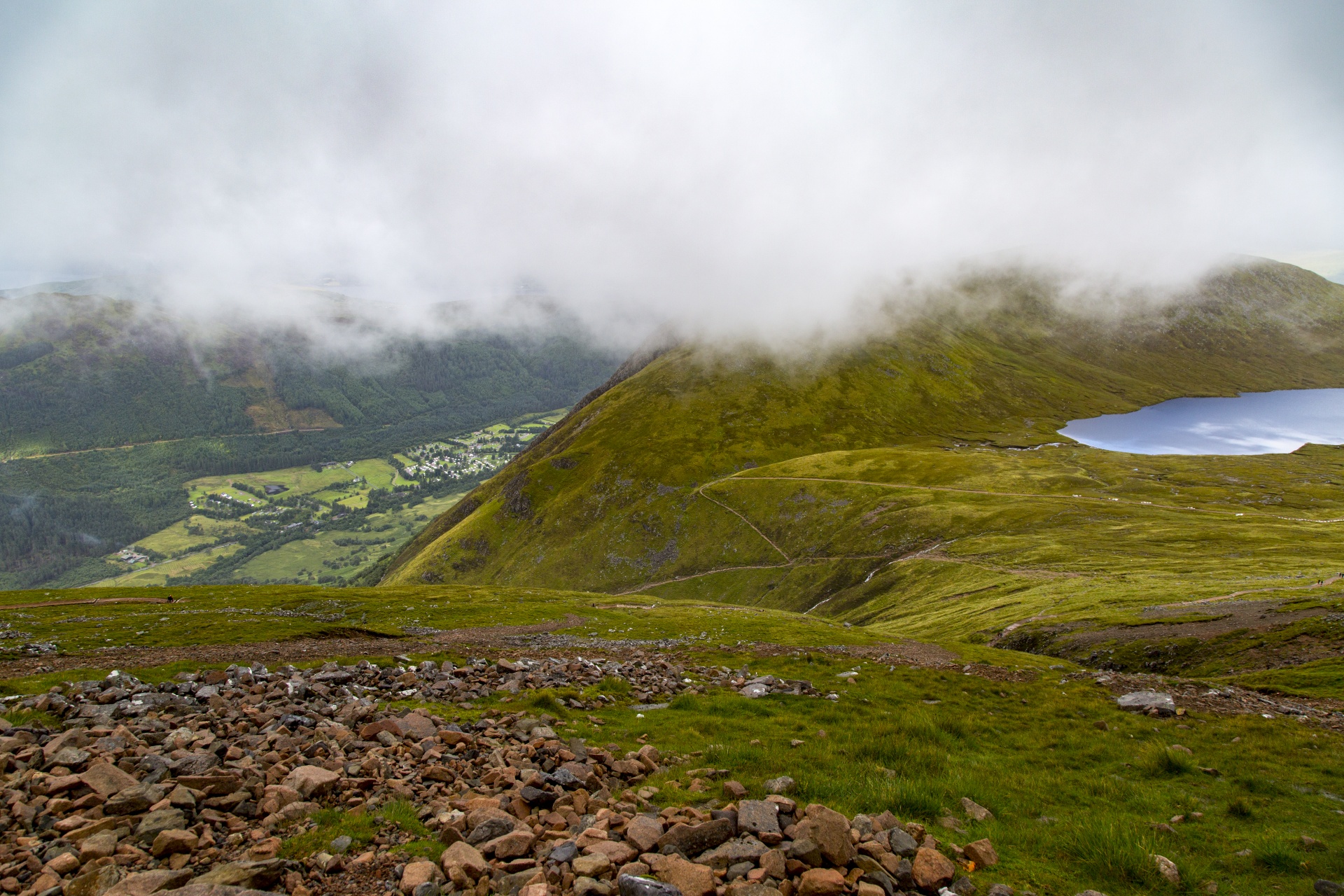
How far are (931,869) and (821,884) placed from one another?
201 cm

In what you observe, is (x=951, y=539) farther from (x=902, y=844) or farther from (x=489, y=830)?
(x=489, y=830)

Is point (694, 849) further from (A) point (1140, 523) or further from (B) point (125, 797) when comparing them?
(A) point (1140, 523)

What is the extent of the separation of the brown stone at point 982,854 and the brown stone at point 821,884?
287cm

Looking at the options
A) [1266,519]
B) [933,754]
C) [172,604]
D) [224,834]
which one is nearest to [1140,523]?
[1266,519]

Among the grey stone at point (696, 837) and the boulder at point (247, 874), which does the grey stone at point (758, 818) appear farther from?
the boulder at point (247, 874)

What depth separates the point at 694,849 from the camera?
367 inches

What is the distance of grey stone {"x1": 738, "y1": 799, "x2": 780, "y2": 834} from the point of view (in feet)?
31.6

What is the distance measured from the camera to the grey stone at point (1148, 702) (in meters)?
20.8

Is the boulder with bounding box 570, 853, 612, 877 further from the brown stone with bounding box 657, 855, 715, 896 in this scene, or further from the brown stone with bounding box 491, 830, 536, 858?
the brown stone with bounding box 491, 830, 536, 858

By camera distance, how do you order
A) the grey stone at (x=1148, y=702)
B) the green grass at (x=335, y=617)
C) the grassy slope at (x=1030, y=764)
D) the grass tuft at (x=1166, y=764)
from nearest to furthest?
the grassy slope at (x=1030, y=764) < the grass tuft at (x=1166, y=764) < the grey stone at (x=1148, y=702) < the green grass at (x=335, y=617)

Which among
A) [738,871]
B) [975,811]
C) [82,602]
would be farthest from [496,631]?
[82,602]

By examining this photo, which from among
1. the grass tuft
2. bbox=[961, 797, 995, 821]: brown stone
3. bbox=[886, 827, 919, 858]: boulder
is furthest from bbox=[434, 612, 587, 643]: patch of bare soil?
the grass tuft

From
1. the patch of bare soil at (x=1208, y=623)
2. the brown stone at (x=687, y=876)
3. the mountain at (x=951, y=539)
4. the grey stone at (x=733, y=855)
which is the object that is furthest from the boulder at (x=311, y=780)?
the mountain at (x=951, y=539)

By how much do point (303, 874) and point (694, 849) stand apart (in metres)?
5.80
